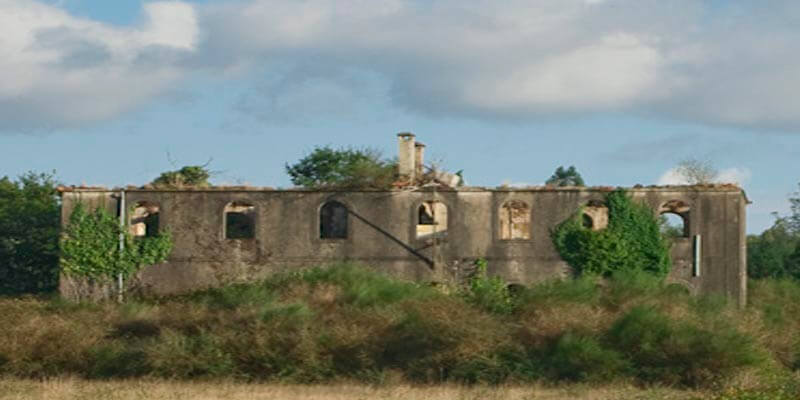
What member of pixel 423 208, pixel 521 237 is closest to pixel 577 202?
pixel 521 237

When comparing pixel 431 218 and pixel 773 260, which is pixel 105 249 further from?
pixel 773 260

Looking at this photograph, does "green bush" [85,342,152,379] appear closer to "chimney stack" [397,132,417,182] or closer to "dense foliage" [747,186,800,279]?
"chimney stack" [397,132,417,182]

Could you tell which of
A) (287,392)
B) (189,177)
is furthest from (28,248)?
(287,392)

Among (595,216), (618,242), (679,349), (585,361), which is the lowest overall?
(585,361)

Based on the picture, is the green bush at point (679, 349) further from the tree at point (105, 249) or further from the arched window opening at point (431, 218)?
the tree at point (105, 249)

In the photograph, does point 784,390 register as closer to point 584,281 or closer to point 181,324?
point 584,281

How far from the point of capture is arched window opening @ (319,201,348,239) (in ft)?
134

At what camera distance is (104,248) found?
39.4 m

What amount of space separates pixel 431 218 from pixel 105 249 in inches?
377

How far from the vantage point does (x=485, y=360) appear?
26.7 meters

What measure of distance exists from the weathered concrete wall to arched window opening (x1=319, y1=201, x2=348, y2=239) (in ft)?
5.63

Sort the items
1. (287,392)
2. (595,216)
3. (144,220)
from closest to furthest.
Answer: (287,392) < (595,216) < (144,220)

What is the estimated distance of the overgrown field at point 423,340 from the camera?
26.4 m

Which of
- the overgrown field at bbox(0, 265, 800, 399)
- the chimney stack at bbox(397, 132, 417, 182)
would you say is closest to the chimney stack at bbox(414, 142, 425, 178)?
the chimney stack at bbox(397, 132, 417, 182)
